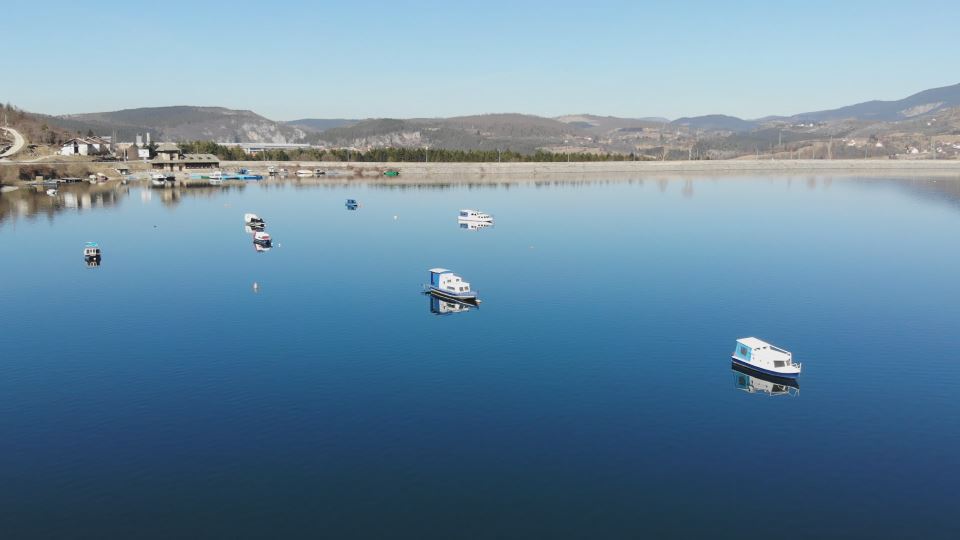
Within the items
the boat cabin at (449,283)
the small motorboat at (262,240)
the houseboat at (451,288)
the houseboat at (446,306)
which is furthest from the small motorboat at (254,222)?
the houseboat at (446,306)

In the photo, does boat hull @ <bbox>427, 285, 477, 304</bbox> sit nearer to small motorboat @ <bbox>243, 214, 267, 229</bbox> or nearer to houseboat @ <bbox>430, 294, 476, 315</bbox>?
houseboat @ <bbox>430, 294, 476, 315</bbox>

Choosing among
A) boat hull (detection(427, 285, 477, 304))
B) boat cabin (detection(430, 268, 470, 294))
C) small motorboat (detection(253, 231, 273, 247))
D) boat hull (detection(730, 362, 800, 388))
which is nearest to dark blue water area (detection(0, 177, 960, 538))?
boat hull (detection(730, 362, 800, 388))

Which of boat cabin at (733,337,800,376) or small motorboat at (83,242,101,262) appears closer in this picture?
boat cabin at (733,337,800,376)

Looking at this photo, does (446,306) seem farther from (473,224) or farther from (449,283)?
(473,224)

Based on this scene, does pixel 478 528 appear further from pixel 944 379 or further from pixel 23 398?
pixel 944 379

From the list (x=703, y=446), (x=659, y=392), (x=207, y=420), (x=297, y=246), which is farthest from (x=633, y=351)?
(x=297, y=246)

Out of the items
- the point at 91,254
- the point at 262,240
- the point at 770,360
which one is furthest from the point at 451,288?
the point at 91,254

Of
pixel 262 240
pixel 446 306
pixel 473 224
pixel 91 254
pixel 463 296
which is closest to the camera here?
pixel 446 306
